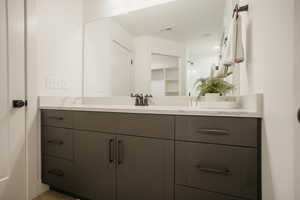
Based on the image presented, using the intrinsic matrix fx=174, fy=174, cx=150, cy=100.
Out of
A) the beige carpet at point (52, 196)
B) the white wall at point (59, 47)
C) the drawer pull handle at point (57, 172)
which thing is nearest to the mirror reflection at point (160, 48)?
the white wall at point (59, 47)

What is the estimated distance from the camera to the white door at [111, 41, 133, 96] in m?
1.93

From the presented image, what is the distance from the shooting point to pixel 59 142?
5.18ft

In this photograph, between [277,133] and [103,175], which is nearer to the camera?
[277,133]

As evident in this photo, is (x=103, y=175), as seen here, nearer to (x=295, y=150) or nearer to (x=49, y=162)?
(x=49, y=162)

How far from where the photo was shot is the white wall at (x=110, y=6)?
1.89 m

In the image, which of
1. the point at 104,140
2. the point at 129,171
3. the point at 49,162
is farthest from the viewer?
the point at 49,162

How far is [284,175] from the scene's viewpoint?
74 centimetres

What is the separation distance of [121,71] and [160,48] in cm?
51

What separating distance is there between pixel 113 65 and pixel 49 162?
119 cm

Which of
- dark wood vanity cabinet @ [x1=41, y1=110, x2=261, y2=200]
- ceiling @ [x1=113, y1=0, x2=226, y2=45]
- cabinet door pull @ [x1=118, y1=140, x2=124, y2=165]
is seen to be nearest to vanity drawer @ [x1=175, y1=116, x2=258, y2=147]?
dark wood vanity cabinet @ [x1=41, y1=110, x2=261, y2=200]

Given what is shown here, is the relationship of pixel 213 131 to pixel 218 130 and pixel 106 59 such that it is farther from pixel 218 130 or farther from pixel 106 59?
pixel 106 59

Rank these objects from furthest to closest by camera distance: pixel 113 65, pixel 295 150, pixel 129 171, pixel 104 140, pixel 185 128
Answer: pixel 113 65, pixel 104 140, pixel 129 171, pixel 185 128, pixel 295 150

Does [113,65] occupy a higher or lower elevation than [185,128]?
higher

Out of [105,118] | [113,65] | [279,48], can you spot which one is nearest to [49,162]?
[105,118]
